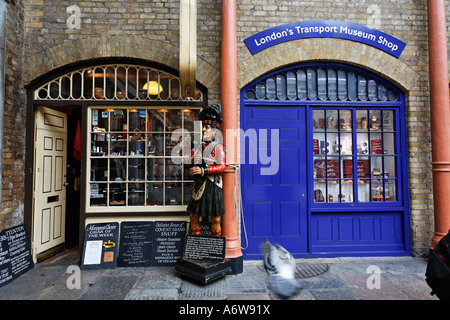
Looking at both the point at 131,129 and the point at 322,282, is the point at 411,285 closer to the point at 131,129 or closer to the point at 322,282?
the point at 322,282

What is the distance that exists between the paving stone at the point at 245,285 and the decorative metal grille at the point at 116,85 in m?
3.08

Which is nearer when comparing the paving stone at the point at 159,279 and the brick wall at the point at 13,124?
the paving stone at the point at 159,279

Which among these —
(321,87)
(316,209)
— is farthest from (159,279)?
(321,87)

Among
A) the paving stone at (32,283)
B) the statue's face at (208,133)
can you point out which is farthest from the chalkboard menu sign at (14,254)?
the statue's face at (208,133)

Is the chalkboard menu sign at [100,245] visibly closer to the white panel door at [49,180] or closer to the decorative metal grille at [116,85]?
the white panel door at [49,180]

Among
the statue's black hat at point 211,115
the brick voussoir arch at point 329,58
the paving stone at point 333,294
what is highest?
the brick voussoir arch at point 329,58

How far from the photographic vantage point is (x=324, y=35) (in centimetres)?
490

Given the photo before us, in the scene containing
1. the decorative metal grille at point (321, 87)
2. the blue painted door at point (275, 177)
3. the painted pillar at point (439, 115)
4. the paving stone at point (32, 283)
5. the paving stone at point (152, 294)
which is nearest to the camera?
the paving stone at point (152, 294)

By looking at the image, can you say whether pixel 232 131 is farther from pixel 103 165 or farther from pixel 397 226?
pixel 397 226

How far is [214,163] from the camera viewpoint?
405cm

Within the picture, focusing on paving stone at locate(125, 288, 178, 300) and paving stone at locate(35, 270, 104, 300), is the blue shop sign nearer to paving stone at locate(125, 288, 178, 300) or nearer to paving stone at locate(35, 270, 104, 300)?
paving stone at locate(125, 288, 178, 300)

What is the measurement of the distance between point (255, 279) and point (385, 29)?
16.7 ft

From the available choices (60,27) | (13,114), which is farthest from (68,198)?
(60,27)

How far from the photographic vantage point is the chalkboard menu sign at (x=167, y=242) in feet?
14.8
